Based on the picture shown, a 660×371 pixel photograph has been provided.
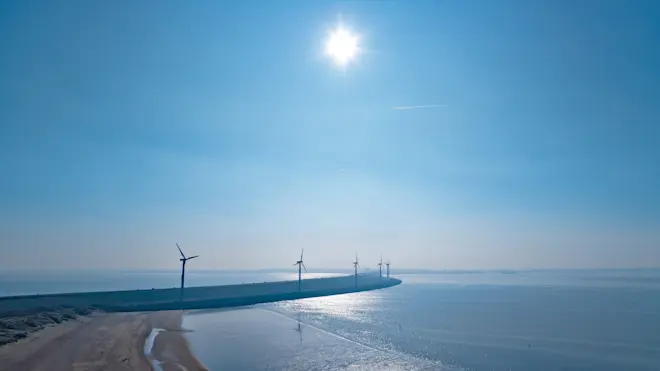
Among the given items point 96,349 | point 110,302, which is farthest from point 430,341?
point 110,302

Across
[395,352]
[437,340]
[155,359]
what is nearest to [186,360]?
[155,359]

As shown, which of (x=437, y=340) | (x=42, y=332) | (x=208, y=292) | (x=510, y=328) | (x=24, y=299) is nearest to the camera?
(x=42, y=332)

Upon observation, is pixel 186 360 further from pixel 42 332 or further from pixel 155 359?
pixel 42 332

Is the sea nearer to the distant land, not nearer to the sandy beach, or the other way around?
Answer: the sandy beach

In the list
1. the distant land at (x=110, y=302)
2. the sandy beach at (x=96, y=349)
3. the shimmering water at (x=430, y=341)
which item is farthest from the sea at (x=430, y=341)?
the distant land at (x=110, y=302)

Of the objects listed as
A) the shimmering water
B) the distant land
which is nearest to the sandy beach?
the distant land

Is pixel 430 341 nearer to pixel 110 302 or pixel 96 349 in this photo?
pixel 96 349

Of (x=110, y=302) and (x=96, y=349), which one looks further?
(x=110, y=302)

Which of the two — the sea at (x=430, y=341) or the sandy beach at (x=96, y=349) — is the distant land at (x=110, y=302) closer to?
the sandy beach at (x=96, y=349)
